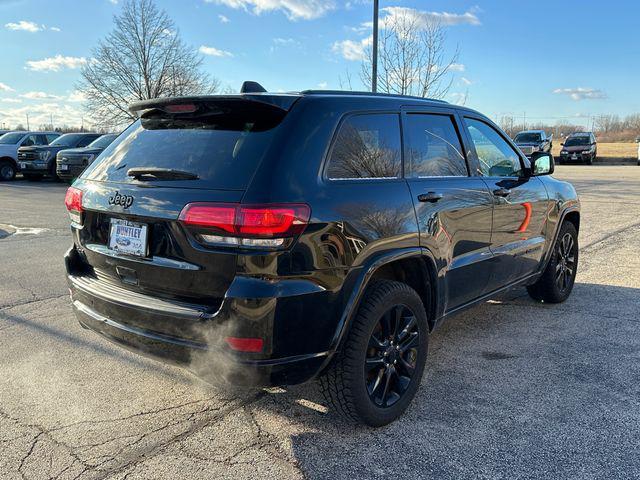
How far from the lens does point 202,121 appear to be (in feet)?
9.35

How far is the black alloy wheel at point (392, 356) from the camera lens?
2.91m

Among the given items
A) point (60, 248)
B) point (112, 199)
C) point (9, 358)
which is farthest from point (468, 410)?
point (60, 248)

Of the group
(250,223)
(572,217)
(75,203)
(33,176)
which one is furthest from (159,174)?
(33,176)

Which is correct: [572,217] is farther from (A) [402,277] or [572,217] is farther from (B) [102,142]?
(B) [102,142]

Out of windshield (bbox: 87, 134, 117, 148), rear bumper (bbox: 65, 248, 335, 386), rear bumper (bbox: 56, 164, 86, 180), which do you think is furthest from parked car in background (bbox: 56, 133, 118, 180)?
rear bumper (bbox: 65, 248, 335, 386)

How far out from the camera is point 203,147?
273 centimetres

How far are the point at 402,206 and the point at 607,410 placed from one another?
172cm

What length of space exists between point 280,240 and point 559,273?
12.4 feet

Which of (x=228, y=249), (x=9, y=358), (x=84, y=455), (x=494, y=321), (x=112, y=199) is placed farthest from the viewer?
(x=494, y=321)

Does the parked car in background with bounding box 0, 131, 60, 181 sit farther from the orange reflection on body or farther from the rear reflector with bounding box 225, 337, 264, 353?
the rear reflector with bounding box 225, 337, 264, 353

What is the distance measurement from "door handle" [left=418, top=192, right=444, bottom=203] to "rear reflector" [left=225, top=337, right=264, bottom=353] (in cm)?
133

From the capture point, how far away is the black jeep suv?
7.95 feet

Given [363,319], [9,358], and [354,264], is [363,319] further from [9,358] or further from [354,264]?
[9,358]

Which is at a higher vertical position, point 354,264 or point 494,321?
point 354,264
